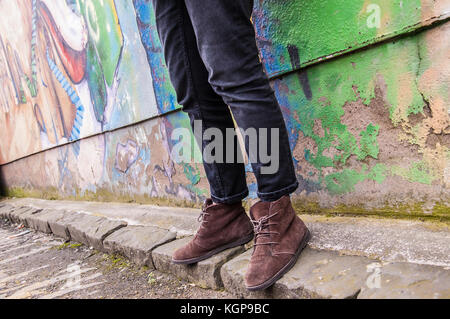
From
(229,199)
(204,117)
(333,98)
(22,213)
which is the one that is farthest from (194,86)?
(22,213)

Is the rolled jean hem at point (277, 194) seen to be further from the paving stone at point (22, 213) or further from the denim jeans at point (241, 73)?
the paving stone at point (22, 213)

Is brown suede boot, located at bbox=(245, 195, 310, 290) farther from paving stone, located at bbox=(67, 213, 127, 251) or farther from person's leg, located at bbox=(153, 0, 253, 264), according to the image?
paving stone, located at bbox=(67, 213, 127, 251)

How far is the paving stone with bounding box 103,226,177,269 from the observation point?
5.68 feet

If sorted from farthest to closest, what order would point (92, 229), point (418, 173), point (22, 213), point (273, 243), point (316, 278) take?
1. point (22, 213)
2. point (92, 229)
3. point (418, 173)
4. point (273, 243)
5. point (316, 278)

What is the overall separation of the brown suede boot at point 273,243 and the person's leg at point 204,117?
0.58 feet

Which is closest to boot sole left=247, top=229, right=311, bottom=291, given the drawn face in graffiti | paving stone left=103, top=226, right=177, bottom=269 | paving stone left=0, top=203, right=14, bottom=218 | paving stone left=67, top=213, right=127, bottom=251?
paving stone left=103, top=226, right=177, bottom=269

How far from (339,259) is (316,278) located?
0.43 feet

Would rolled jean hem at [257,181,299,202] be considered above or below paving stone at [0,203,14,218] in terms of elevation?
above

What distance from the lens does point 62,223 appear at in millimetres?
2795

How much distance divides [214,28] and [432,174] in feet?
3.07

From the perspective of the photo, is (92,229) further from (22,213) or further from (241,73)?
(22,213)

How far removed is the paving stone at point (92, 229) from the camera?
7.26 ft

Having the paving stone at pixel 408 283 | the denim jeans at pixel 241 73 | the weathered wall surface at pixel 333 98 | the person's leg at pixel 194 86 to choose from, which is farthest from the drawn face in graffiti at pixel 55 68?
the paving stone at pixel 408 283

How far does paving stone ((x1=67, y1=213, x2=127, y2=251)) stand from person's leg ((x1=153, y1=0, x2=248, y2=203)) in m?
1.16
